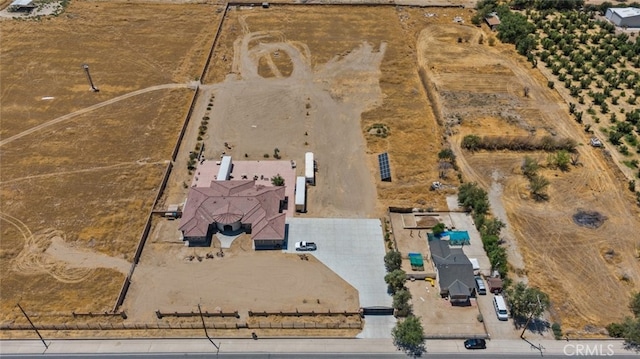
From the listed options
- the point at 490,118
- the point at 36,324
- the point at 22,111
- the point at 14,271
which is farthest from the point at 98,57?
the point at 490,118

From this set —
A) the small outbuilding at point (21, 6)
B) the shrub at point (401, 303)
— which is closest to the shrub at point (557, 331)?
the shrub at point (401, 303)

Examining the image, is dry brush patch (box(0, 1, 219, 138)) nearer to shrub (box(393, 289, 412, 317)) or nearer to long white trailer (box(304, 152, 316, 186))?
long white trailer (box(304, 152, 316, 186))

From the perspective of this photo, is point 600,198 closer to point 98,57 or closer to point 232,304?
point 232,304

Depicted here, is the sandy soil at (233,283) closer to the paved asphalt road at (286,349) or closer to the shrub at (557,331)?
the paved asphalt road at (286,349)

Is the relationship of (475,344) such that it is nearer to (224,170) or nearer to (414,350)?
(414,350)

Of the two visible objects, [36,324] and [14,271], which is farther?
[14,271]

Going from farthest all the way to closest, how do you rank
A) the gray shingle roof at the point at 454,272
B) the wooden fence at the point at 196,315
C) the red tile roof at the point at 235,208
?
the red tile roof at the point at 235,208, the gray shingle roof at the point at 454,272, the wooden fence at the point at 196,315

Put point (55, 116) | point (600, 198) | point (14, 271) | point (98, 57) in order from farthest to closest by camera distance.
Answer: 1. point (98, 57)
2. point (55, 116)
3. point (600, 198)
4. point (14, 271)
